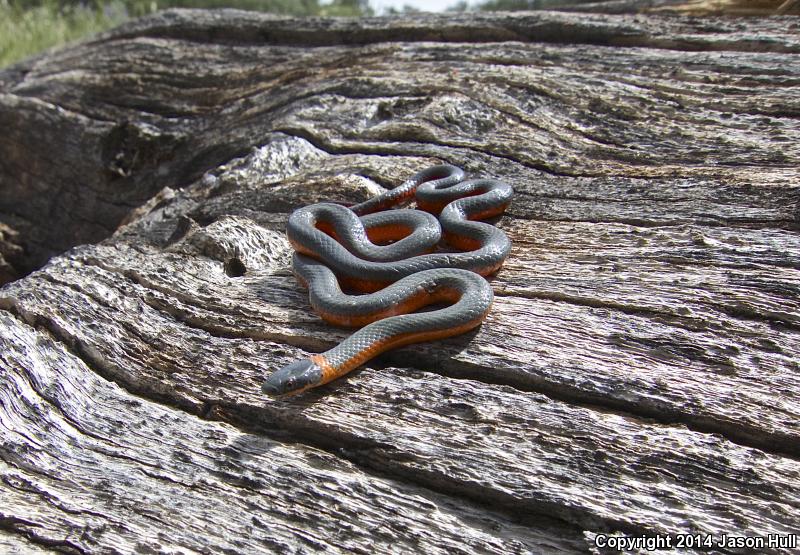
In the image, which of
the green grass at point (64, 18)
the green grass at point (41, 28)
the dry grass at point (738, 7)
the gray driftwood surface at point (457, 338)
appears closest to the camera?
the gray driftwood surface at point (457, 338)

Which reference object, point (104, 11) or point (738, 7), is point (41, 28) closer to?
point (104, 11)

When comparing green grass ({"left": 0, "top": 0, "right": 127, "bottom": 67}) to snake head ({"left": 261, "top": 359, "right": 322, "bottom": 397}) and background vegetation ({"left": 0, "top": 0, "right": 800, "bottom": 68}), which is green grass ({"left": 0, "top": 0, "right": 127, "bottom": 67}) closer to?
background vegetation ({"left": 0, "top": 0, "right": 800, "bottom": 68})

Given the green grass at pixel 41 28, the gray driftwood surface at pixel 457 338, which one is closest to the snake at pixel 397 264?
the gray driftwood surface at pixel 457 338

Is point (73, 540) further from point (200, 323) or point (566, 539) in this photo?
point (566, 539)

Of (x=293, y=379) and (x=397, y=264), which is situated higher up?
(x=397, y=264)

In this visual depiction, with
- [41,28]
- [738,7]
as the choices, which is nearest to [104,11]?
[41,28]

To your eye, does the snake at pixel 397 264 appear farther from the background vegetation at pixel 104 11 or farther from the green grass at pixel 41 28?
the green grass at pixel 41 28

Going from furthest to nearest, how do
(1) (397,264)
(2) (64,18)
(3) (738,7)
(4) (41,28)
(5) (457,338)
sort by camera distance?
(2) (64,18) < (4) (41,28) < (3) (738,7) < (1) (397,264) < (5) (457,338)
